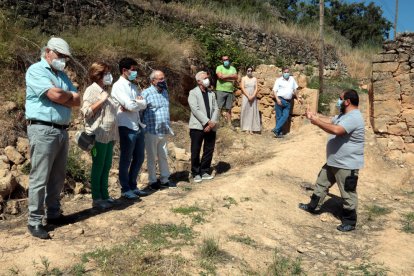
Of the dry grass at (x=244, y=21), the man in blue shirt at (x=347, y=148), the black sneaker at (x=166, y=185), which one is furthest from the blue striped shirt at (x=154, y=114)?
the dry grass at (x=244, y=21)

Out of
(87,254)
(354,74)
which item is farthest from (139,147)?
(354,74)

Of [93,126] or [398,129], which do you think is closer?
[93,126]

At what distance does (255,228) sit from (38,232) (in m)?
2.16

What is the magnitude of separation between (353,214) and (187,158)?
305 centimetres

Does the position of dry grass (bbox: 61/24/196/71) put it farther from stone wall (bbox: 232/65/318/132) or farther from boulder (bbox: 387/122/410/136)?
boulder (bbox: 387/122/410/136)

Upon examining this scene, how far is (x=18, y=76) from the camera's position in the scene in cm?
663

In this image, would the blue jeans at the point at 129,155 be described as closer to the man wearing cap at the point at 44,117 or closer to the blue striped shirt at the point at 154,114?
the blue striped shirt at the point at 154,114

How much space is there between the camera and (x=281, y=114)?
9.17 m

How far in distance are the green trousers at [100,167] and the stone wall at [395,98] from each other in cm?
526

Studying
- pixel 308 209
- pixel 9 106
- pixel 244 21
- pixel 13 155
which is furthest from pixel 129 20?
pixel 308 209

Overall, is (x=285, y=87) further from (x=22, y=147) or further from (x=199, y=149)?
(x=22, y=147)

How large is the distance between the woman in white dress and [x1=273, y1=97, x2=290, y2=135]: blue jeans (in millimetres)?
459

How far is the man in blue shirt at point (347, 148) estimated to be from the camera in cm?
470

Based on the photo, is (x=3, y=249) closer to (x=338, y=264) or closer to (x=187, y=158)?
(x=338, y=264)
